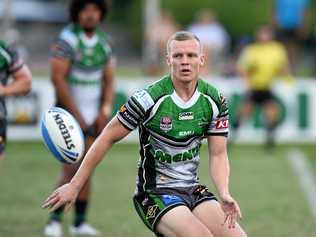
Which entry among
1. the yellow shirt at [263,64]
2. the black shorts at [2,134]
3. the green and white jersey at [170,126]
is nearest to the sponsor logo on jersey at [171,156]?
the green and white jersey at [170,126]

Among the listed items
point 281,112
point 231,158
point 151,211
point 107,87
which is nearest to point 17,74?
point 107,87

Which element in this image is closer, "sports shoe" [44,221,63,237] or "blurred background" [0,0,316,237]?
"sports shoe" [44,221,63,237]

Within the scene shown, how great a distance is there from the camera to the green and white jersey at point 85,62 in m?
10.5

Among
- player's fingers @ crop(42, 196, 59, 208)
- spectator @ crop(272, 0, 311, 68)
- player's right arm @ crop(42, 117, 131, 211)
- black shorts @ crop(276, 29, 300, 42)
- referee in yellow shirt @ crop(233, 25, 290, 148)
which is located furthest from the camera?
black shorts @ crop(276, 29, 300, 42)

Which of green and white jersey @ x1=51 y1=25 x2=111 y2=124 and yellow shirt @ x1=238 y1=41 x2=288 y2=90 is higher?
green and white jersey @ x1=51 y1=25 x2=111 y2=124

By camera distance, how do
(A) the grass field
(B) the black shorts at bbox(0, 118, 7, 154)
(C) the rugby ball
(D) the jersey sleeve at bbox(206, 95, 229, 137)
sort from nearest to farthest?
(D) the jersey sleeve at bbox(206, 95, 229, 137), (C) the rugby ball, (B) the black shorts at bbox(0, 118, 7, 154), (A) the grass field

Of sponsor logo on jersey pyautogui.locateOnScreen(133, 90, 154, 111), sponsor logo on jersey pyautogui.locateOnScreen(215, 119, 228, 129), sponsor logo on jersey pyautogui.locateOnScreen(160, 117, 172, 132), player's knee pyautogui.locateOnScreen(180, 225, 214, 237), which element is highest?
sponsor logo on jersey pyautogui.locateOnScreen(133, 90, 154, 111)

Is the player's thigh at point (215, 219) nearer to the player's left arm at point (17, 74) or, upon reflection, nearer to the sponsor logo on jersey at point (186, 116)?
the sponsor logo on jersey at point (186, 116)

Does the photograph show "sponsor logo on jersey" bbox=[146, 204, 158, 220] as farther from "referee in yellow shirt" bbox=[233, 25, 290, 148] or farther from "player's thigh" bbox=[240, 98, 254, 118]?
"player's thigh" bbox=[240, 98, 254, 118]

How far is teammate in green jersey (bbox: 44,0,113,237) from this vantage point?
10469mm

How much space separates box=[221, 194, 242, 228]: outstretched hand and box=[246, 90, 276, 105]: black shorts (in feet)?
38.1

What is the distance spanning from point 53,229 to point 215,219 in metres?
3.18

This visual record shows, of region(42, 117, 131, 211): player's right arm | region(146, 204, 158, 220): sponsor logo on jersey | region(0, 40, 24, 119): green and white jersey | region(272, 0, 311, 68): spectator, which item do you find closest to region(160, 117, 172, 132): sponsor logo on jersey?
region(42, 117, 131, 211): player's right arm

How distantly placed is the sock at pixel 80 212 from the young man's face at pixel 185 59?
3319mm
